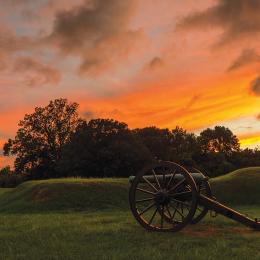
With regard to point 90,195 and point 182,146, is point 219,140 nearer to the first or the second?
point 182,146

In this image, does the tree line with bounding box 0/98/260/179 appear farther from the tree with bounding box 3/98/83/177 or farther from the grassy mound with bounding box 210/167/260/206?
the grassy mound with bounding box 210/167/260/206

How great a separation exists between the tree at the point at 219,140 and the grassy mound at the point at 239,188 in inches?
2390

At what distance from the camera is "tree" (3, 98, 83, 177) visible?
264 feet

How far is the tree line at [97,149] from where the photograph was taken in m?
69.5

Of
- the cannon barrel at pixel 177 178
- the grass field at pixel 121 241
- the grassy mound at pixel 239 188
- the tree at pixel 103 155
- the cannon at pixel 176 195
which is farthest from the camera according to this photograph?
the tree at pixel 103 155

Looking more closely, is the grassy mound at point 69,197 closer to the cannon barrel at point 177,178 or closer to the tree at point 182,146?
the cannon barrel at point 177,178

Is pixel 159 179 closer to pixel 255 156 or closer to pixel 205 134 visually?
pixel 255 156

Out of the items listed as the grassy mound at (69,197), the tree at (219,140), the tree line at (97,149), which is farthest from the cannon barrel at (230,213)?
the tree at (219,140)

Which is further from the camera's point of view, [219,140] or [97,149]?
[219,140]

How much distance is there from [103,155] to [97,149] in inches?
115

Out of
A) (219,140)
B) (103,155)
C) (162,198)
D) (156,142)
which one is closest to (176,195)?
(162,198)

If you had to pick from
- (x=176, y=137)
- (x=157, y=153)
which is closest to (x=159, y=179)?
(x=157, y=153)

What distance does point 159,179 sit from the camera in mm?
15523

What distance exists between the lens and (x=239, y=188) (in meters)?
32.7
